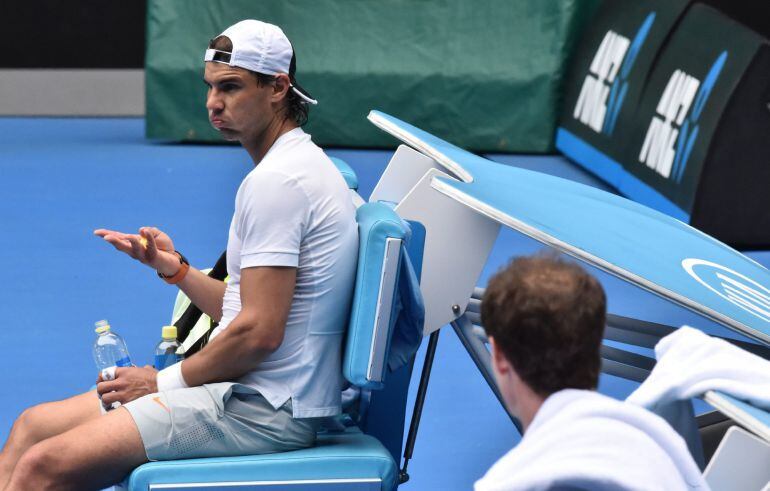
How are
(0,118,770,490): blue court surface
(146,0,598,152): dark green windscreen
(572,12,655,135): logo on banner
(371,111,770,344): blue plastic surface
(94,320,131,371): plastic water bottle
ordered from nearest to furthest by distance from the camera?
(371,111,770,344): blue plastic surface < (94,320,131,371): plastic water bottle < (0,118,770,490): blue court surface < (572,12,655,135): logo on banner < (146,0,598,152): dark green windscreen

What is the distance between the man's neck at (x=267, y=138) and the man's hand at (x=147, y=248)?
0.34 metres

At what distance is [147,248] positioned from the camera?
9.53ft

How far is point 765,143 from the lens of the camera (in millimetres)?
6293

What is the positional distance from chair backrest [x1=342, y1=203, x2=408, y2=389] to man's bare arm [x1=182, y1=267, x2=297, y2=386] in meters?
0.15

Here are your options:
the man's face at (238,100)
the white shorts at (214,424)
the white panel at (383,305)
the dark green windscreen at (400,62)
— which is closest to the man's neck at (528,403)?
the white panel at (383,305)

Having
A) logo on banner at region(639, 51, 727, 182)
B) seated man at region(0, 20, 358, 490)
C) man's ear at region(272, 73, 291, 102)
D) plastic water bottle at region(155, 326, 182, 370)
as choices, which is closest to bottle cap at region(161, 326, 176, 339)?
plastic water bottle at region(155, 326, 182, 370)

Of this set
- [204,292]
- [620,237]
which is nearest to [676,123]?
[620,237]

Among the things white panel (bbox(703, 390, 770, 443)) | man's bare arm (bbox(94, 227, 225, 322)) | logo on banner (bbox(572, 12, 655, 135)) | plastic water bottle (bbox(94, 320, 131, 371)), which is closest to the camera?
white panel (bbox(703, 390, 770, 443))

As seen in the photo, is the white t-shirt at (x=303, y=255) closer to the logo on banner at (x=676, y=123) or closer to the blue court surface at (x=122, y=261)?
the blue court surface at (x=122, y=261)

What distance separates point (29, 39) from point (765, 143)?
19.3 feet

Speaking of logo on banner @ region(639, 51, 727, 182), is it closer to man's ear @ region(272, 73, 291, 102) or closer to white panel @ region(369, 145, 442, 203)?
white panel @ region(369, 145, 442, 203)

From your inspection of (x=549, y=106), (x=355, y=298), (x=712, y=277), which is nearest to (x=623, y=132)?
(x=549, y=106)

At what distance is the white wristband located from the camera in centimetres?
268

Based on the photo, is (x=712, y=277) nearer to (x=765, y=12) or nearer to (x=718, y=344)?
(x=718, y=344)
